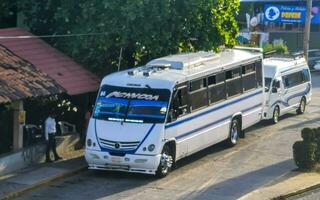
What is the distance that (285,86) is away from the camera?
29.6m

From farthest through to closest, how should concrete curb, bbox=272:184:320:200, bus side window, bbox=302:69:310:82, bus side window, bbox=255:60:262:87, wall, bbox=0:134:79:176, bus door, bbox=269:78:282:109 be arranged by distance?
bus side window, bbox=302:69:310:82 → bus door, bbox=269:78:282:109 → bus side window, bbox=255:60:262:87 → wall, bbox=0:134:79:176 → concrete curb, bbox=272:184:320:200

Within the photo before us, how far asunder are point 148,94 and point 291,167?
4942mm

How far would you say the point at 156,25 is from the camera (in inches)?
864

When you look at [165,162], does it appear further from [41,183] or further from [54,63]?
[54,63]

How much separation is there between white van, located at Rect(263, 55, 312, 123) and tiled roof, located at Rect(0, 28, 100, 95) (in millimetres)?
8908

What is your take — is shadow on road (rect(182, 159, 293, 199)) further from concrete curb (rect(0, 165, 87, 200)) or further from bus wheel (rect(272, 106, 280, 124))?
bus wheel (rect(272, 106, 280, 124))

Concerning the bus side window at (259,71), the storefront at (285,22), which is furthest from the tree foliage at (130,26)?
the storefront at (285,22)

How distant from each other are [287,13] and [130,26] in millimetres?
42322

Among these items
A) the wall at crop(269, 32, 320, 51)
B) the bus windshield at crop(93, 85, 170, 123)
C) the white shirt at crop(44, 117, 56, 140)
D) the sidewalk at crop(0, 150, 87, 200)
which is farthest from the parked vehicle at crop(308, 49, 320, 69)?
the white shirt at crop(44, 117, 56, 140)

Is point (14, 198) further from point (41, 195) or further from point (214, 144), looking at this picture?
point (214, 144)

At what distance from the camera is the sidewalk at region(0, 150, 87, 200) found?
56.1 ft

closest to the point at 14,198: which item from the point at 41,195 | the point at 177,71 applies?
the point at 41,195

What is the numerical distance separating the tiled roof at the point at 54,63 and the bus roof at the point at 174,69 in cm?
162

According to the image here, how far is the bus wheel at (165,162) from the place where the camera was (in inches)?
731
